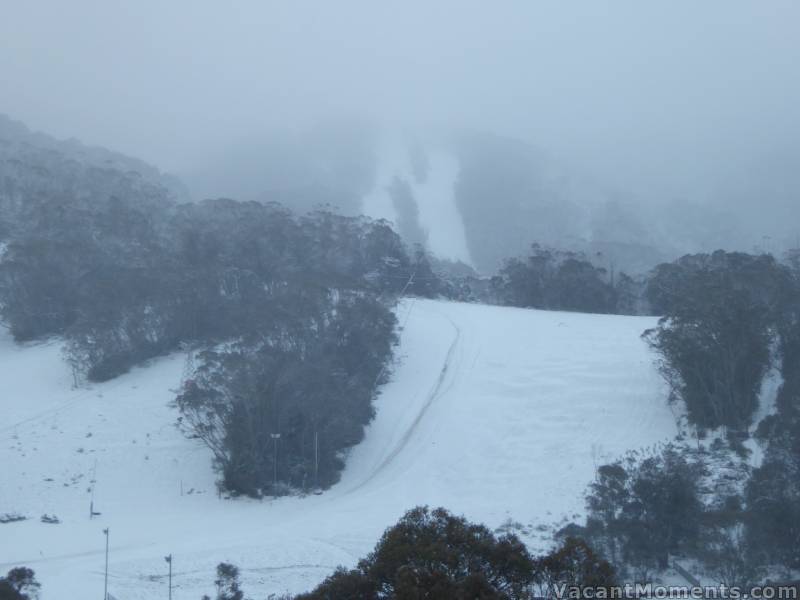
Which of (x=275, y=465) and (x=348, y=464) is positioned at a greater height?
(x=275, y=465)

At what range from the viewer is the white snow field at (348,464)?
1909 cm

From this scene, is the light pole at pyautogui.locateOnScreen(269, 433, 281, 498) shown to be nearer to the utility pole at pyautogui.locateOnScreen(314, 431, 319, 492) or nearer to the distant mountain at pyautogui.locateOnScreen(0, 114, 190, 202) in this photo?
the utility pole at pyautogui.locateOnScreen(314, 431, 319, 492)

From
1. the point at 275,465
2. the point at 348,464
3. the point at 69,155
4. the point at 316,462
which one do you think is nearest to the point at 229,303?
the point at 348,464

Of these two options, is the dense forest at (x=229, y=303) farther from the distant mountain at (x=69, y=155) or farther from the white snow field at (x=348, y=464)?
the distant mountain at (x=69, y=155)

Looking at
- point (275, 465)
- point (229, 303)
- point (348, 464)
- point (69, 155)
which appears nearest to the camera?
point (275, 465)

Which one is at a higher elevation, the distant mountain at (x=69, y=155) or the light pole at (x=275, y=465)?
the distant mountain at (x=69, y=155)

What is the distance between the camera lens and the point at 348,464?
26.5m

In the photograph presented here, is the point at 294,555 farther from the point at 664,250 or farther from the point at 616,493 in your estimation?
the point at 664,250

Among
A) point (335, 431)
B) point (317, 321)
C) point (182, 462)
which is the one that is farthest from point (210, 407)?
point (317, 321)

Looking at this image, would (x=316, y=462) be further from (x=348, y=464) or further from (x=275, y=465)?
(x=348, y=464)

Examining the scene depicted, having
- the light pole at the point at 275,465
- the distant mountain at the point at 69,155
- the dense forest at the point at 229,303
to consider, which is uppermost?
the distant mountain at the point at 69,155

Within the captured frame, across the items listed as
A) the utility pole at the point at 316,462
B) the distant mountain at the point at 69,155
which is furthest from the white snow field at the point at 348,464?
the distant mountain at the point at 69,155

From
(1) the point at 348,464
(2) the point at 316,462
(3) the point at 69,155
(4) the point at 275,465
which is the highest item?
(3) the point at 69,155

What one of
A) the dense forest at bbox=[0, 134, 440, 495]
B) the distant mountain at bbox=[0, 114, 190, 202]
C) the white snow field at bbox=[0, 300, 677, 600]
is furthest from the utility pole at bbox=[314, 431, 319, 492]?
the distant mountain at bbox=[0, 114, 190, 202]
